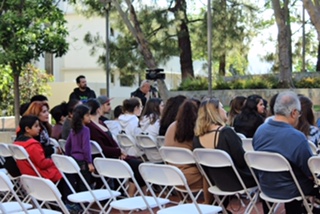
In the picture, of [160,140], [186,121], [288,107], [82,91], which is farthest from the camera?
[82,91]

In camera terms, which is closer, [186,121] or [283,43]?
[186,121]

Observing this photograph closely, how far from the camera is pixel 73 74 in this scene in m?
32.7

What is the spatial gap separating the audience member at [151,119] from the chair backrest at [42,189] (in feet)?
10.3

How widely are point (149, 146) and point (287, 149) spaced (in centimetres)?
276

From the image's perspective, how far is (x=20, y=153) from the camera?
5797mm

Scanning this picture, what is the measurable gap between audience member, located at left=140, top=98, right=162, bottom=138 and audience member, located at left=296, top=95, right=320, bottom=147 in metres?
2.32

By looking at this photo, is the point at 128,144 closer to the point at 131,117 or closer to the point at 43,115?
the point at 131,117

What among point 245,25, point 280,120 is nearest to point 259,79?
point 245,25

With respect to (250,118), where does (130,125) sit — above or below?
below

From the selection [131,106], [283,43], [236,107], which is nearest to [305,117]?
[236,107]

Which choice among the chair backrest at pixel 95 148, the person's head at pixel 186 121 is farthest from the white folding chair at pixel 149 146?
the person's head at pixel 186 121

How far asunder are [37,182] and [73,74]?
28.8 m

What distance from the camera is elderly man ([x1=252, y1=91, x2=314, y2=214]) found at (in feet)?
15.1

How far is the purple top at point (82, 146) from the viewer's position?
251 inches
